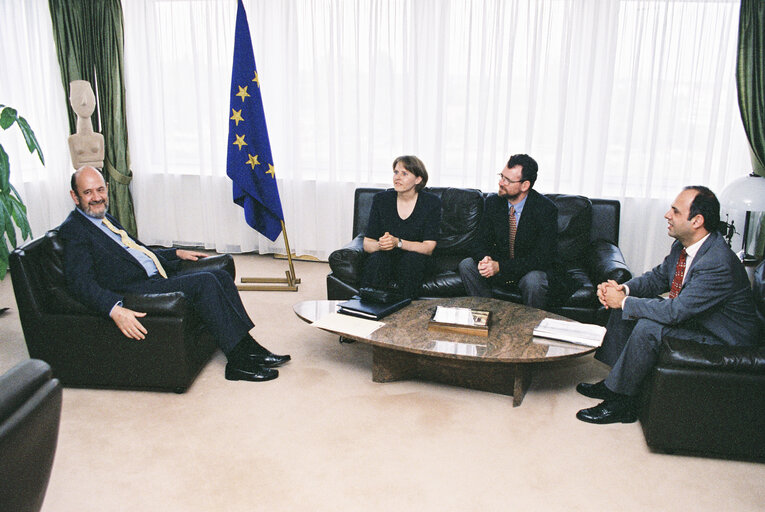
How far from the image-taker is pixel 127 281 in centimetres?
305

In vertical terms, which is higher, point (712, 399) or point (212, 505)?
point (712, 399)

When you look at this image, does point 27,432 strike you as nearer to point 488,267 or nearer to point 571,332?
point 571,332

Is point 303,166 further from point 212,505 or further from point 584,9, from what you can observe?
point 212,505

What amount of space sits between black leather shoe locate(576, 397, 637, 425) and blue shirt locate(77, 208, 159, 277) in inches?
89.2

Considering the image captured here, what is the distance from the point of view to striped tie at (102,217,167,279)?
123 inches

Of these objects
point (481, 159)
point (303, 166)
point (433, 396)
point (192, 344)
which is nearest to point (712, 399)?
point (433, 396)

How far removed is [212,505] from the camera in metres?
2.17

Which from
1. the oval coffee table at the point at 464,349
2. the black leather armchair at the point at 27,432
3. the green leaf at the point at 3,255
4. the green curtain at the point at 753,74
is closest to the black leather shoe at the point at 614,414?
the oval coffee table at the point at 464,349

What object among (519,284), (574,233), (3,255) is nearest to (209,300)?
(3,255)

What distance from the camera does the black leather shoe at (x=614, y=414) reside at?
2.74 m

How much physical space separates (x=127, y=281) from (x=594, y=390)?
7.84ft

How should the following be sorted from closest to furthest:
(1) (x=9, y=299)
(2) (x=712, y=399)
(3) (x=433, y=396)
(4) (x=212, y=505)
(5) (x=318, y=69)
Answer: (4) (x=212, y=505), (2) (x=712, y=399), (3) (x=433, y=396), (1) (x=9, y=299), (5) (x=318, y=69)

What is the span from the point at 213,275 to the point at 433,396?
4.13 feet

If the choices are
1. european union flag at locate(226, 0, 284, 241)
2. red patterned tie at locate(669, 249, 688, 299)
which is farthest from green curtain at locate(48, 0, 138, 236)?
red patterned tie at locate(669, 249, 688, 299)
